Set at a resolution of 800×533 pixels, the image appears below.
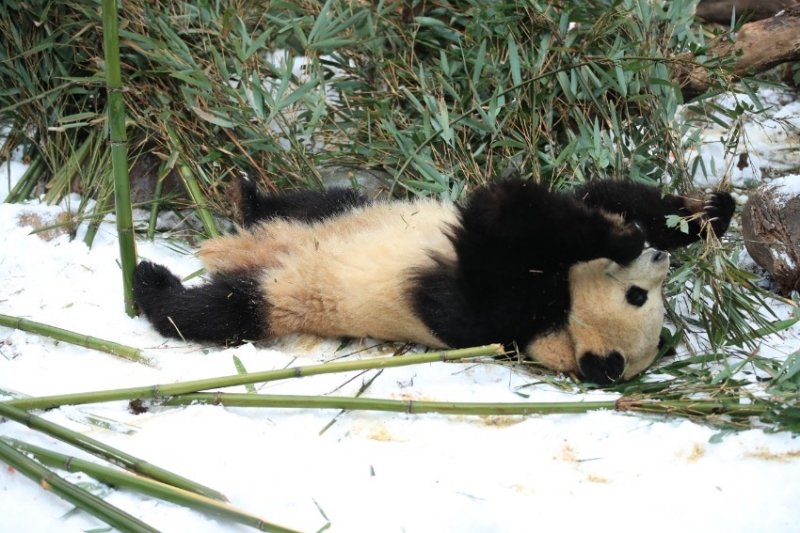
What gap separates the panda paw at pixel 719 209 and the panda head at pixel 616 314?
339 millimetres

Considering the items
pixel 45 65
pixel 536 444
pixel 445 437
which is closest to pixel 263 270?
pixel 445 437

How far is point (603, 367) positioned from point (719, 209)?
695 mm

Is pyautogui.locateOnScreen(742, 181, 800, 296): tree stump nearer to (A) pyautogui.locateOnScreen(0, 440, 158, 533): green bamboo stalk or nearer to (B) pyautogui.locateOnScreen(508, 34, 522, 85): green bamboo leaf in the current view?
(B) pyautogui.locateOnScreen(508, 34, 522, 85): green bamboo leaf

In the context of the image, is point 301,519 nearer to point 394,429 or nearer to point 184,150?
point 394,429

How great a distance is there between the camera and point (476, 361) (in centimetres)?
239

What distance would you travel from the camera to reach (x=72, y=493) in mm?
1589

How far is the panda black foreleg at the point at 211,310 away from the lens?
258 cm

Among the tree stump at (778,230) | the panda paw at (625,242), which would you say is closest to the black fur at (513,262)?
the panda paw at (625,242)

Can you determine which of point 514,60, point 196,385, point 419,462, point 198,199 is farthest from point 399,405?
point 514,60

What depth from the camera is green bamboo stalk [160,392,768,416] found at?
1953mm

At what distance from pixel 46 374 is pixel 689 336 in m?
2.04

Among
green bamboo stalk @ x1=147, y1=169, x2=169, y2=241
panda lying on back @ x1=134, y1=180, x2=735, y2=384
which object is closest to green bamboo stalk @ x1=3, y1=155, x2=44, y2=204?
green bamboo stalk @ x1=147, y1=169, x2=169, y2=241

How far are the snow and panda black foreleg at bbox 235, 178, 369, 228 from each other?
78cm

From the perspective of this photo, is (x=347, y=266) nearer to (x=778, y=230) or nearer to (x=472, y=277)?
(x=472, y=277)
